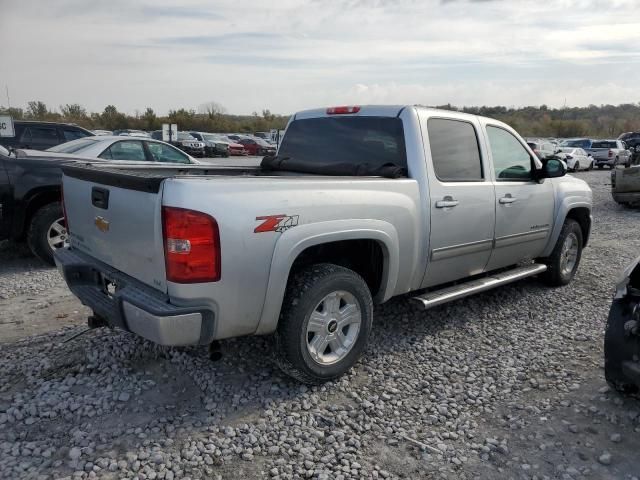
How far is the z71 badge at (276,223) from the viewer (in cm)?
299

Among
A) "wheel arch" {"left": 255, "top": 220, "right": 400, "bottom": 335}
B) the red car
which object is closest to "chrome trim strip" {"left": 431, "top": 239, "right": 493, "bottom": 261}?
"wheel arch" {"left": 255, "top": 220, "right": 400, "bottom": 335}

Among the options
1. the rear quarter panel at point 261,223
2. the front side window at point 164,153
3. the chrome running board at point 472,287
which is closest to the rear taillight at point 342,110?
the rear quarter panel at point 261,223

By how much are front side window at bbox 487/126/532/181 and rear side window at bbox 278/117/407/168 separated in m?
1.21

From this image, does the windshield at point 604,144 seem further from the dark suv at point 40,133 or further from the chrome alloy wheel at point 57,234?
the chrome alloy wheel at point 57,234

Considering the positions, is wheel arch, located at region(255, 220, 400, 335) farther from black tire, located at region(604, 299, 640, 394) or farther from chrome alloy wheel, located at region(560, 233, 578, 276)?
chrome alloy wheel, located at region(560, 233, 578, 276)

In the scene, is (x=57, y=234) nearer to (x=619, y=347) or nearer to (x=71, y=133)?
(x=619, y=347)

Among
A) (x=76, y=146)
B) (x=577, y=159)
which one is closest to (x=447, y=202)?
(x=76, y=146)

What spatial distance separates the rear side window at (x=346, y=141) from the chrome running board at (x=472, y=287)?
1077 mm

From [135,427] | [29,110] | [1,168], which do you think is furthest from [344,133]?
[29,110]

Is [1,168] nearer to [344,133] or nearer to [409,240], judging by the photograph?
[344,133]

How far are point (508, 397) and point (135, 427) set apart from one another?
94.9 inches

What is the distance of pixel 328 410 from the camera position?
10.9 feet

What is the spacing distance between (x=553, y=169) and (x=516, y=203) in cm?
65

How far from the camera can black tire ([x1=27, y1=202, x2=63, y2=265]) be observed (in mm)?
6238
